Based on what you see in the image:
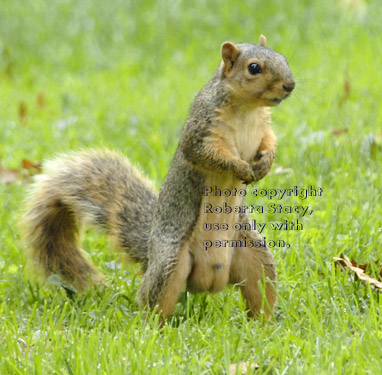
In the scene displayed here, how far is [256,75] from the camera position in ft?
9.37

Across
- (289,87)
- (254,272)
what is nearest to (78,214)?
(254,272)

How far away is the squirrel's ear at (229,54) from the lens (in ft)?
9.64

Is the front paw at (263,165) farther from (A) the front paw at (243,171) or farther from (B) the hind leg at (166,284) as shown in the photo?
(B) the hind leg at (166,284)

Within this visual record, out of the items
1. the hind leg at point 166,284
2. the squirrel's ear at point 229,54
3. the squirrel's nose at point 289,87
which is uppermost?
the squirrel's ear at point 229,54

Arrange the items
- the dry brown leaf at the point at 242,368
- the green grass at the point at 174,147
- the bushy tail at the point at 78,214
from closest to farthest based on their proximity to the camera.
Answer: the dry brown leaf at the point at 242,368, the green grass at the point at 174,147, the bushy tail at the point at 78,214

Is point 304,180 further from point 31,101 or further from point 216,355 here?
point 31,101

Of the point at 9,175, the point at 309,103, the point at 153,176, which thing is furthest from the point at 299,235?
the point at 309,103

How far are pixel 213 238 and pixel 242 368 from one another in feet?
2.17

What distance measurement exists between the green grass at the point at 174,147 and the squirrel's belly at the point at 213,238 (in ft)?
0.31

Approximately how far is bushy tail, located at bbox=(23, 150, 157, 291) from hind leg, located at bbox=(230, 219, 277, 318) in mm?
380

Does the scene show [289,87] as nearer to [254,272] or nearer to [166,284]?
[254,272]

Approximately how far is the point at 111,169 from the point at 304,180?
108 cm

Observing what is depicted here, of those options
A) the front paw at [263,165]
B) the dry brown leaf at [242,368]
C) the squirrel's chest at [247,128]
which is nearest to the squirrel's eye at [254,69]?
the squirrel's chest at [247,128]

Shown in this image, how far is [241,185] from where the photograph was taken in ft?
9.78
